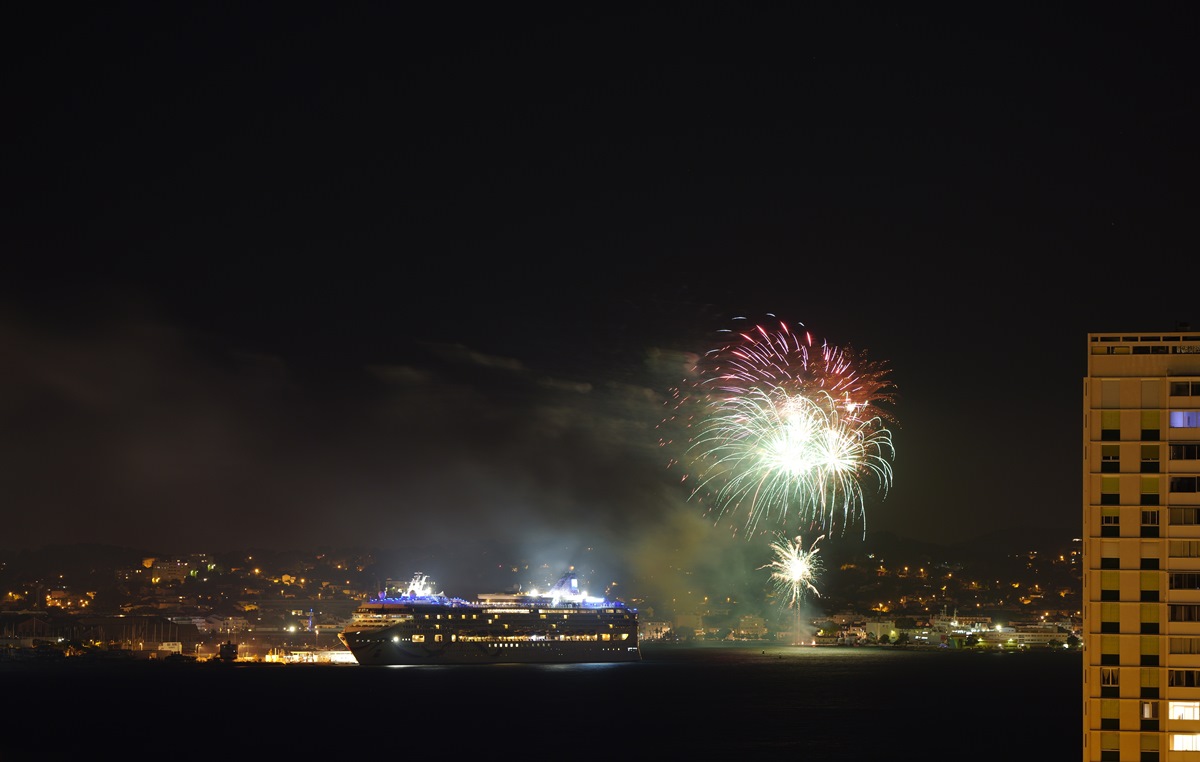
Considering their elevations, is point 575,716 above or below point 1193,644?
below

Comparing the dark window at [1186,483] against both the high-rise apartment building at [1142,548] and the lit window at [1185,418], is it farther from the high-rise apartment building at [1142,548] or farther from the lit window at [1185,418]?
the lit window at [1185,418]

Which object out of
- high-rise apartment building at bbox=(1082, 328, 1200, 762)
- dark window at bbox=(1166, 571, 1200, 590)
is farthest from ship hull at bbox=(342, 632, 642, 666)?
dark window at bbox=(1166, 571, 1200, 590)

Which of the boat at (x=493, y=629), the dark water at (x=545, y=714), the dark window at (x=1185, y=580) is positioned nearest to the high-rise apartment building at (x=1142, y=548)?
the dark window at (x=1185, y=580)

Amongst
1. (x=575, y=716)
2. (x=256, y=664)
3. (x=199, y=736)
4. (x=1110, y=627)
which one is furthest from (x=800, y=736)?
(x=256, y=664)

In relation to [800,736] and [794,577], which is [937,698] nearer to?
[794,577]

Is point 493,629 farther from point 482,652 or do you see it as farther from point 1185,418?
point 1185,418

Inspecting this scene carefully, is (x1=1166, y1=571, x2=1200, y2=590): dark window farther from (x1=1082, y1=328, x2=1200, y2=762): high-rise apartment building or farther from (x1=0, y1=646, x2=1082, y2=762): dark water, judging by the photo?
(x1=0, y1=646, x2=1082, y2=762): dark water
